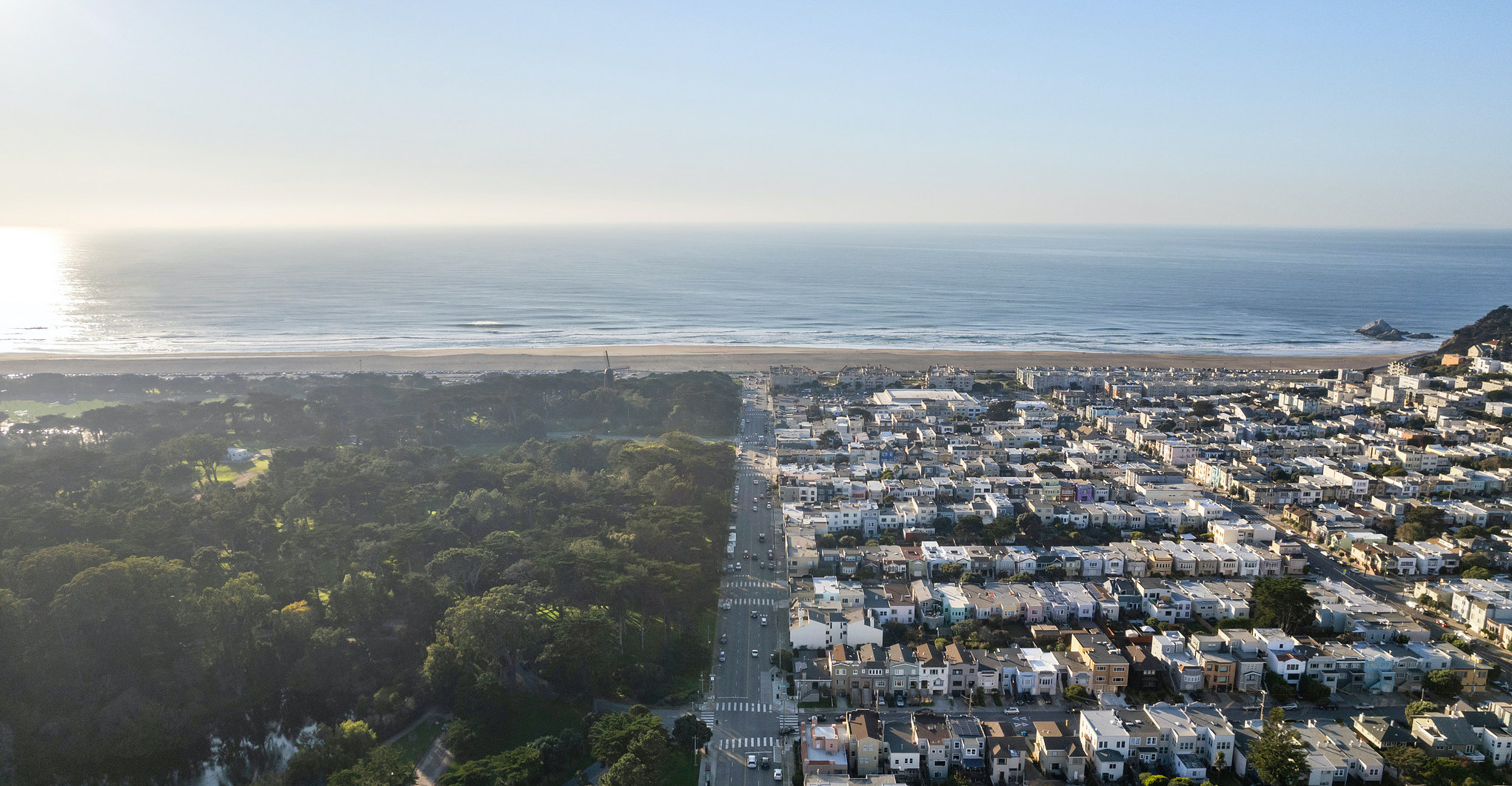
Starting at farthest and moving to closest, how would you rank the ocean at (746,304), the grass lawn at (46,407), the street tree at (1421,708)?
the ocean at (746,304) < the grass lawn at (46,407) < the street tree at (1421,708)

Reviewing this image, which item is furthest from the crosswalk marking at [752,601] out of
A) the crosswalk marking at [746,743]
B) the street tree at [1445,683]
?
the street tree at [1445,683]

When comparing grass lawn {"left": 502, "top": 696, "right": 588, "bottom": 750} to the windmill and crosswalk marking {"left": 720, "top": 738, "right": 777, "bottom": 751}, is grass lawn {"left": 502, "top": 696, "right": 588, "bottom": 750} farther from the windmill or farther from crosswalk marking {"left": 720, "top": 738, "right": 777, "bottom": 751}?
the windmill

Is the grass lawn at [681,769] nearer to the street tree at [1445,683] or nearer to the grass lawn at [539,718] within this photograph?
the grass lawn at [539,718]

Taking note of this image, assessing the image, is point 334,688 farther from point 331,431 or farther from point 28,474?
point 331,431

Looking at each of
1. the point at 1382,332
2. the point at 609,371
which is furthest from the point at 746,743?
the point at 1382,332

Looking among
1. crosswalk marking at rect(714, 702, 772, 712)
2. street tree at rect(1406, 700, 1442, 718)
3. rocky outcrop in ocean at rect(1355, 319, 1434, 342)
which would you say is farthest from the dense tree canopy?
rocky outcrop in ocean at rect(1355, 319, 1434, 342)
